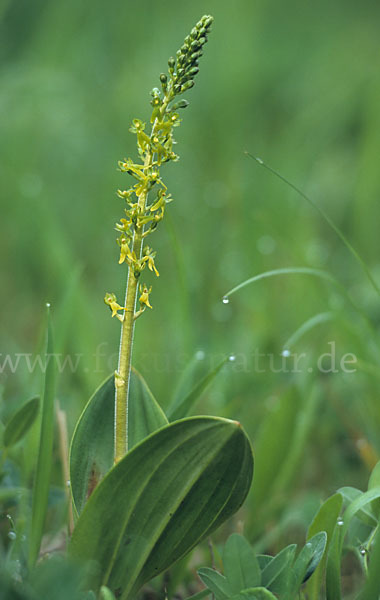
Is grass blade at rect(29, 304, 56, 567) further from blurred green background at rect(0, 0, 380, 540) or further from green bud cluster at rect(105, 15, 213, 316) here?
blurred green background at rect(0, 0, 380, 540)

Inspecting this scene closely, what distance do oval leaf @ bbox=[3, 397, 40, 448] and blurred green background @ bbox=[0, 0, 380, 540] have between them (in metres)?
0.57

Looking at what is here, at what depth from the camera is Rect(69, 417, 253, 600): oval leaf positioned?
1332mm

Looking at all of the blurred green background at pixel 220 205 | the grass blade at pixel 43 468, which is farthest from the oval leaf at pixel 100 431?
the blurred green background at pixel 220 205

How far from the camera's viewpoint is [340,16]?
20.5ft

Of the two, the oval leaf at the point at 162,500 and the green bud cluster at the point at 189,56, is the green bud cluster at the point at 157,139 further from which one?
the oval leaf at the point at 162,500

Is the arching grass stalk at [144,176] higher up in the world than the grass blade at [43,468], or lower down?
higher up

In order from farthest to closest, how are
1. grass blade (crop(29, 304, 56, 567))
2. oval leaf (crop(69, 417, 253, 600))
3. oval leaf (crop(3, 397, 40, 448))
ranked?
oval leaf (crop(3, 397, 40, 448)) → grass blade (crop(29, 304, 56, 567)) → oval leaf (crop(69, 417, 253, 600))

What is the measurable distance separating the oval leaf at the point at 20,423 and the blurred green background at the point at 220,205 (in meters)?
0.57

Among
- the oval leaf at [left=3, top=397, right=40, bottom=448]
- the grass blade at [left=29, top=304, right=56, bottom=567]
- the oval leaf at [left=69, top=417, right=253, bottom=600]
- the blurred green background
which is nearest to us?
the oval leaf at [left=69, top=417, right=253, bottom=600]

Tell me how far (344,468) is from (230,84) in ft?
11.4

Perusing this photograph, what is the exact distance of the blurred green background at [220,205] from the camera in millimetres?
2506

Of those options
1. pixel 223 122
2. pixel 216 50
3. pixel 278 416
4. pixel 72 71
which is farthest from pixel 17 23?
pixel 278 416

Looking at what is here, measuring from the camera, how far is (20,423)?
171cm

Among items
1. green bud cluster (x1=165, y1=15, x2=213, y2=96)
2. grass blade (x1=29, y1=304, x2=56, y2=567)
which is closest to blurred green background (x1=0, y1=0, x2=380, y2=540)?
grass blade (x1=29, y1=304, x2=56, y2=567)
